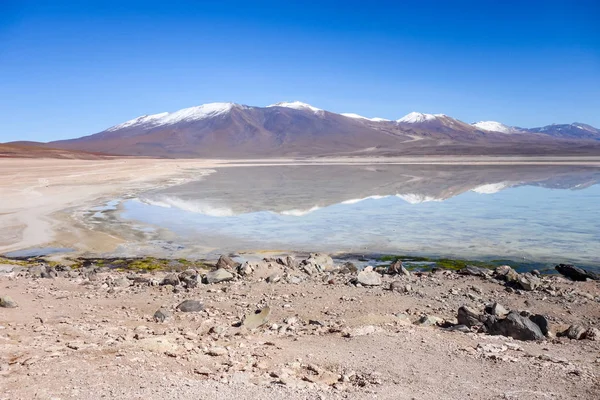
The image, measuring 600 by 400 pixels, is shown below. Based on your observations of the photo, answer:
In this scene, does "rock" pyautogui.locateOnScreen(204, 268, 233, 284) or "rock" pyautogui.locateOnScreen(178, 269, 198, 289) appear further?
"rock" pyautogui.locateOnScreen(204, 268, 233, 284)

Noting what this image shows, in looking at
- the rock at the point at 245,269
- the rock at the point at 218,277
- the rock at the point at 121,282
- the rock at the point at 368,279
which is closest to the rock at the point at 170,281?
the rock at the point at 218,277

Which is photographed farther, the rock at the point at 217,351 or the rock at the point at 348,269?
the rock at the point at 348,269

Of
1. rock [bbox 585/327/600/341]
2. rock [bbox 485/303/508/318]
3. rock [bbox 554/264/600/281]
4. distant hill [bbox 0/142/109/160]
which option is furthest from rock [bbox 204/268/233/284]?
distant hill [bbox 0/142/109/160]

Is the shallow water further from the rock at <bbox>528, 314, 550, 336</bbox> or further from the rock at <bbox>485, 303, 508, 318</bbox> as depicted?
the rock at <bbox>528, 314, 550, 336</bbox>

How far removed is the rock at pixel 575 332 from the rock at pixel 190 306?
476cm

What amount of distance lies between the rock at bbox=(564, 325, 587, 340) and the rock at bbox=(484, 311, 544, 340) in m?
0.35

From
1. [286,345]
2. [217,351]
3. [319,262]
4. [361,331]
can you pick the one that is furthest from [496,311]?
[319,262]

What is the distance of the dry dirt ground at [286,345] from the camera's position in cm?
459

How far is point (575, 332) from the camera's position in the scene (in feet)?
19.9

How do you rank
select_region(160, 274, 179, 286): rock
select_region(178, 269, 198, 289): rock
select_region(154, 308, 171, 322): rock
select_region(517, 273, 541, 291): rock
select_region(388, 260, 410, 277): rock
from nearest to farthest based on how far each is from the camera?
select_region(154, 308, 171, 322): rock → select_region(517, 273, 541, 291): rock → select_region(178, 269, 198, 289): rock → select_region(160, 274, 179, 286): rock → select_region(388, 260, 410, 277): rock

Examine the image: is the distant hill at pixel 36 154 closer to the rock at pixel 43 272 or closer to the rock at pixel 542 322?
the rock at pixel 43 272

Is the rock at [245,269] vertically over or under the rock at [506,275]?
over

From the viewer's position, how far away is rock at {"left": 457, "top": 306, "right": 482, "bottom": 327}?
6414 millimetres

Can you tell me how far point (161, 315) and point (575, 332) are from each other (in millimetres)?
5200
